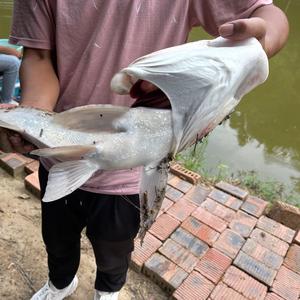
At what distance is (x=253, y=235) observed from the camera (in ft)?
7.82

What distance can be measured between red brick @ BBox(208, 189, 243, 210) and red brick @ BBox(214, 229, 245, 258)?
0.28 meters

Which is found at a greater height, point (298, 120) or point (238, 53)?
point (238, 53)

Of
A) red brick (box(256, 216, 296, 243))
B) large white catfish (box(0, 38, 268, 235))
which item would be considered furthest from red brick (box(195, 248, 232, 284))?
large white catfish (box(0, 38, 268, 235))

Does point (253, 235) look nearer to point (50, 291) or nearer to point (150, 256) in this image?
point (150, 256)

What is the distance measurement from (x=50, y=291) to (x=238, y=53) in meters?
1.52

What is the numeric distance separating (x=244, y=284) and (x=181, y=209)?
64cm

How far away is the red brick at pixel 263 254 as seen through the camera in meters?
2.18

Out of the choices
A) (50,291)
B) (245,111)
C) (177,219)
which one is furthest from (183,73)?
(245,111)

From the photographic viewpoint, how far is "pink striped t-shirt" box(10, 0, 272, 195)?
1.16m

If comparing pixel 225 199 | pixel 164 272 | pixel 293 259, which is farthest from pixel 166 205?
pixel 293 259

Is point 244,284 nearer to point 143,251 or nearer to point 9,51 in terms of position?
point 143,251

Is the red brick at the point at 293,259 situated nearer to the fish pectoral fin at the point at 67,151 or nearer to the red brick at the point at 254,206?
the red brick at the point at 254,206

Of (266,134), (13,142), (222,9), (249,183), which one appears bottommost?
(266,134)

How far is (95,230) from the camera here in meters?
1.45
